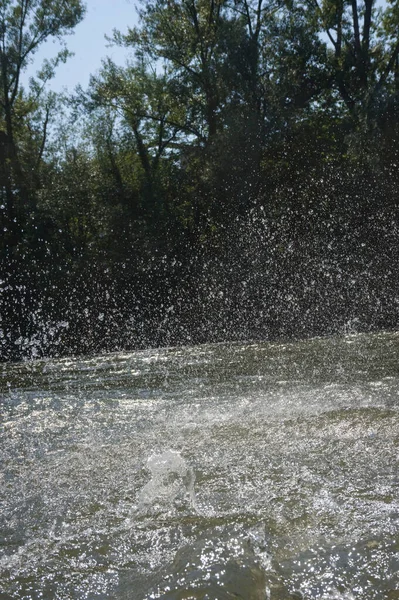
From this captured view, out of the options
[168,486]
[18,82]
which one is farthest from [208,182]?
[168,486]

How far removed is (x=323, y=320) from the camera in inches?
509

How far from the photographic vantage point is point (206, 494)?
2.62m

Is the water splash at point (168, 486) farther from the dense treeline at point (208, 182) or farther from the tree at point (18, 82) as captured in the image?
the tree at point (18, 82)

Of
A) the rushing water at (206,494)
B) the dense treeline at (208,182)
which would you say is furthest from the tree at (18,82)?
the rushing water at (206,494)

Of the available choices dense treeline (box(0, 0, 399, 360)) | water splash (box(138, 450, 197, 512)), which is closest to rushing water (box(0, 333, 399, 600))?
water splash (box(138, 450, 197, 512))

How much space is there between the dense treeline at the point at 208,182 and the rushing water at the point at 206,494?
900 centimetres

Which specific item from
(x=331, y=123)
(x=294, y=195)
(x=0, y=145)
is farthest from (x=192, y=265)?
(x=0, y=145)

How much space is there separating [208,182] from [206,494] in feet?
49.3

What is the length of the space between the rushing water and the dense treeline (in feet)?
29.5

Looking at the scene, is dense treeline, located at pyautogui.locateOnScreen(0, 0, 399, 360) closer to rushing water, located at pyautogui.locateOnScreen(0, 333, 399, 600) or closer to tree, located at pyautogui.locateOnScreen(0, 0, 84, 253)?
tree, located at pyautogui.locateOnScreen(0, 0, 84, 253)

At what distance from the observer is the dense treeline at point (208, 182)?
14.7m

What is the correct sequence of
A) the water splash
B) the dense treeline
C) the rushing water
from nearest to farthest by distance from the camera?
the rushing water < the water splash < the dense treeline

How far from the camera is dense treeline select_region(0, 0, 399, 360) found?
14688mm

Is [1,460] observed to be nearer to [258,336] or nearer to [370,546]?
[370,546]
